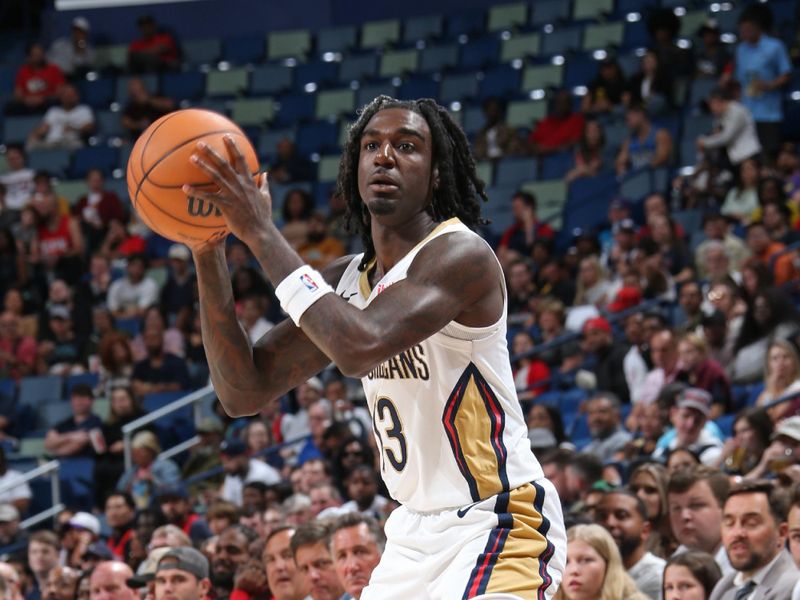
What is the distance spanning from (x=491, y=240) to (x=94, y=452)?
436cm

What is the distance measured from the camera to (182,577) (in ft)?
21.9

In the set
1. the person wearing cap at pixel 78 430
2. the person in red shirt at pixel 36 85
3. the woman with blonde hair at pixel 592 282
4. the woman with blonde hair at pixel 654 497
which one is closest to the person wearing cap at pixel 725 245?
the woman with blonde hair at pixel 592 282

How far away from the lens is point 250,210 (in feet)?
11.3

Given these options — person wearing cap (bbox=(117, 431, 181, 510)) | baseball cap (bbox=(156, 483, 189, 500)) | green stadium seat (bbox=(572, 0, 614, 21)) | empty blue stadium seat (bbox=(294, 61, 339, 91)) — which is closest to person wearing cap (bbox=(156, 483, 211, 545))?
baseball cap (bbox=(156, 483, 189, 500))

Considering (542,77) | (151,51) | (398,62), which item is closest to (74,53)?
(151,51)

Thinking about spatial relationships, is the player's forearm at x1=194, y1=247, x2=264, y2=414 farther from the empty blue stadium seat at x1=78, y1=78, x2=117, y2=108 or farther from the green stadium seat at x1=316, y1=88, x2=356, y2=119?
the empty blue stadium seat at x1=78, y1=78, x2=117, y2=108

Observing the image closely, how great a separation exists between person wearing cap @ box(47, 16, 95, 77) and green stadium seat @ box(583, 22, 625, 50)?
6.63 metres

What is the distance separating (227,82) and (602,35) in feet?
15.8

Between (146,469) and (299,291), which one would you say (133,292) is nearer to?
(146,469)

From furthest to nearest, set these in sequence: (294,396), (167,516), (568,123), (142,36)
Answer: (142,36)
(568,123)
(294,396)
(167,516)

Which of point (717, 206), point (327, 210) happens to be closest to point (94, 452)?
point (327, 210)

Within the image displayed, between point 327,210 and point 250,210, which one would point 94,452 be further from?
point 250,210

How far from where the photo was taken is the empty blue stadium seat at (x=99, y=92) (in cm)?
1747

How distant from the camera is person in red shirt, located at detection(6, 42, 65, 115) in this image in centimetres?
1734
